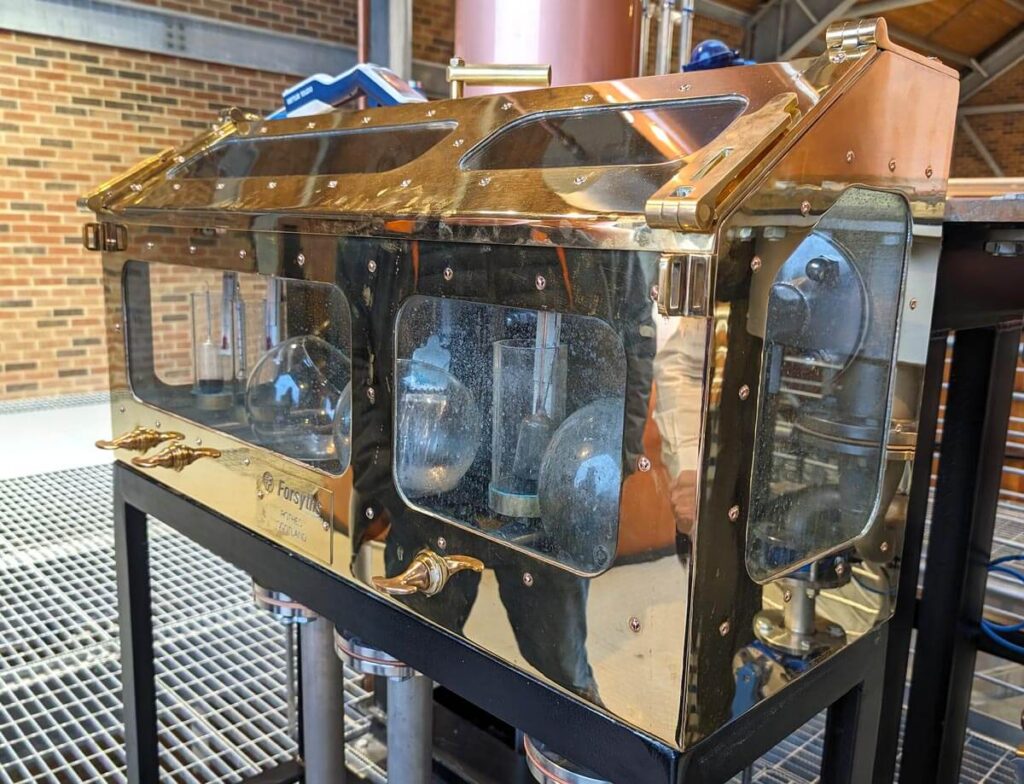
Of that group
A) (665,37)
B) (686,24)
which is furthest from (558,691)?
(686,24)

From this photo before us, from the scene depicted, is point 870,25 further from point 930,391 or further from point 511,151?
point 930,391

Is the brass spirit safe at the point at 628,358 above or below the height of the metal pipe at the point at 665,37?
below

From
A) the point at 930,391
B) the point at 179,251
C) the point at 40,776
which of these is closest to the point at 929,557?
the point at 930,391

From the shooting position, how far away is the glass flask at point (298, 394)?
3.43 ft

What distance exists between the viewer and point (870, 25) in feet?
1.99

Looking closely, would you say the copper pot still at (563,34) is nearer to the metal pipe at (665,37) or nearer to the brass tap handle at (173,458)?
the metal pipe at (665,37)

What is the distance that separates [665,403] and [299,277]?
1.52ft

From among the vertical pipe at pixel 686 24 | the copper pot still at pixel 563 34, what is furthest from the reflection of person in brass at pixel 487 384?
the vertical pipe at pixel 686 24

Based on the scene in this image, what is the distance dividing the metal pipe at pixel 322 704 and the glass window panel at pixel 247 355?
30 centimetres

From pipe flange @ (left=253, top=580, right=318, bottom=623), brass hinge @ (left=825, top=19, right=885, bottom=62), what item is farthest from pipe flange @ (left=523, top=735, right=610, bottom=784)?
brass hinge @ (left=825, top=19, right=885, bottom=62)

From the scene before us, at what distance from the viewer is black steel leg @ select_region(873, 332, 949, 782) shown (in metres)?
1.07

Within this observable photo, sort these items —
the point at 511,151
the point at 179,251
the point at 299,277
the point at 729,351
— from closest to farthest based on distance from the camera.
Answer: the point at 729,351, the point at 511,151, the point at 299,277, the point at 179,251

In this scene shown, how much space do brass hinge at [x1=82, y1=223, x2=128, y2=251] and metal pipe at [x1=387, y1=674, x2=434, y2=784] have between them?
0.68 m

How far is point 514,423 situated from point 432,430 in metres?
0.09
